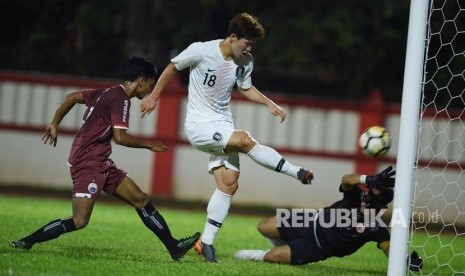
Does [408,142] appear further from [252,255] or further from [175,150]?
[175,150]

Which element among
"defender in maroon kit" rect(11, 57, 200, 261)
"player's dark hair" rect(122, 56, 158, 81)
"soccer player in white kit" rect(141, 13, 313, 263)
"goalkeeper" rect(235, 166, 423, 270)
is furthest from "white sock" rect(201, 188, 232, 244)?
"player's dark hair" rect(122, 56, 158, 81)

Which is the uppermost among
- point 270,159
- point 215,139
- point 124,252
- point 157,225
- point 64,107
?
point 64,107

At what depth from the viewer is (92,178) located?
6207mm

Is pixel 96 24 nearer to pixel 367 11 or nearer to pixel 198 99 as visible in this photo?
pixel 367 11

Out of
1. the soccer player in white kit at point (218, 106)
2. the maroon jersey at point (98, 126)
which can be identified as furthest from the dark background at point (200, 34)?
the maroon jersey at point (98, 126)

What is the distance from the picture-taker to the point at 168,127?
14156mm

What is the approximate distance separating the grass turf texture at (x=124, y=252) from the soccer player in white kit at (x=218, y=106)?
1.66ft

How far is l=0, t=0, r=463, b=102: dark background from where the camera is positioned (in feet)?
51.4

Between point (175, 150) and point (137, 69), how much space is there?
7960 millimetres

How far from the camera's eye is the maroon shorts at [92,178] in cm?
618

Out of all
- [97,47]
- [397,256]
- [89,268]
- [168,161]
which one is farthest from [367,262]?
[97,47]

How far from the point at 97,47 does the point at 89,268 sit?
10697 millimetres

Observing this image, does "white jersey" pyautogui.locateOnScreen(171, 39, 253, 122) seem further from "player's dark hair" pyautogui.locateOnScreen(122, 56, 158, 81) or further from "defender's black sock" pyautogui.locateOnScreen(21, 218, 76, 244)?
"defender's black sock" pyautogui.locateOnScreen(21, 218, 76, 244)

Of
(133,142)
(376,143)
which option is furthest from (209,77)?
(376,143)
